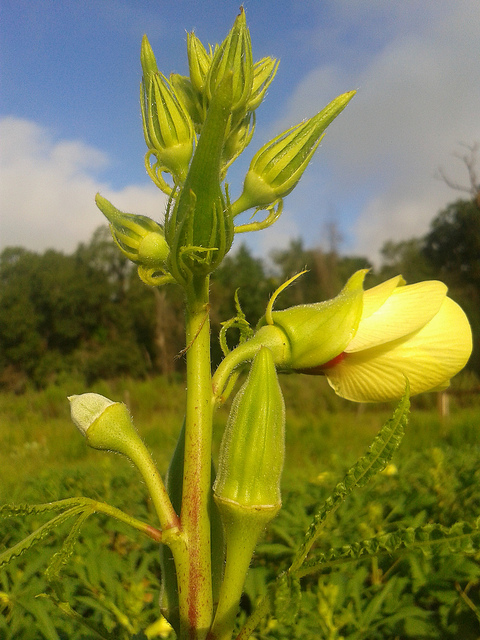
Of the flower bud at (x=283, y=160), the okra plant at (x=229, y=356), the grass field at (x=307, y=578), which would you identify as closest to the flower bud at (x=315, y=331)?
the okra plant at (x=229, y=356)

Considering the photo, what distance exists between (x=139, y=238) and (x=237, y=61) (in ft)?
1.08

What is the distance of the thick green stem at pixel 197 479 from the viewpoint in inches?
29.8

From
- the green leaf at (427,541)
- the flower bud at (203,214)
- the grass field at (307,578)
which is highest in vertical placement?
the flower bud at (203,214)

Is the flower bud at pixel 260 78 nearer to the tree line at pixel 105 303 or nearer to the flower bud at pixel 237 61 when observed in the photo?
the flower bud at pixel 237 61

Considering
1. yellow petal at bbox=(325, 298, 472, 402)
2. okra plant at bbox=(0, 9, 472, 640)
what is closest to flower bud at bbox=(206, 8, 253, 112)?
okra plant at bbox=(0, 9, 472, 640)

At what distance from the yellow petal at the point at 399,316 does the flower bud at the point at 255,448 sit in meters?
0.17

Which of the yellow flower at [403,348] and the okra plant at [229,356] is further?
the yellow flower at [403,348]

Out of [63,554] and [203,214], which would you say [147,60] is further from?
[63,554]

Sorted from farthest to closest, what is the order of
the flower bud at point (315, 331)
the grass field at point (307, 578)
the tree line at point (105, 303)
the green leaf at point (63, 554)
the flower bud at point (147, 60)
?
the tree line at point (105, 303)
the grass field at point (307, 578)
the flower bud at point (147, 60)
the flower bud at point (315, 331)
the green leaf at point (63, 554)

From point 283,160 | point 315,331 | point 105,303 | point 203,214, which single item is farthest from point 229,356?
point 105,303

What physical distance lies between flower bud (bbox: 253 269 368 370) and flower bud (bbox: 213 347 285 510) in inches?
2.9

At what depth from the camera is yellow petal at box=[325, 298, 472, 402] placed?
2.80 feet

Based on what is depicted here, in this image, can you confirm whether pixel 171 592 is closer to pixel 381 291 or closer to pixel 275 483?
pixel 275 483

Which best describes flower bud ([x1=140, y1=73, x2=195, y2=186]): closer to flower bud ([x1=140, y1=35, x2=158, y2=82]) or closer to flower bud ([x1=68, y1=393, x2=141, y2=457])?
flower bud ([x1=140, y1=35, x2=158, y2=82])
